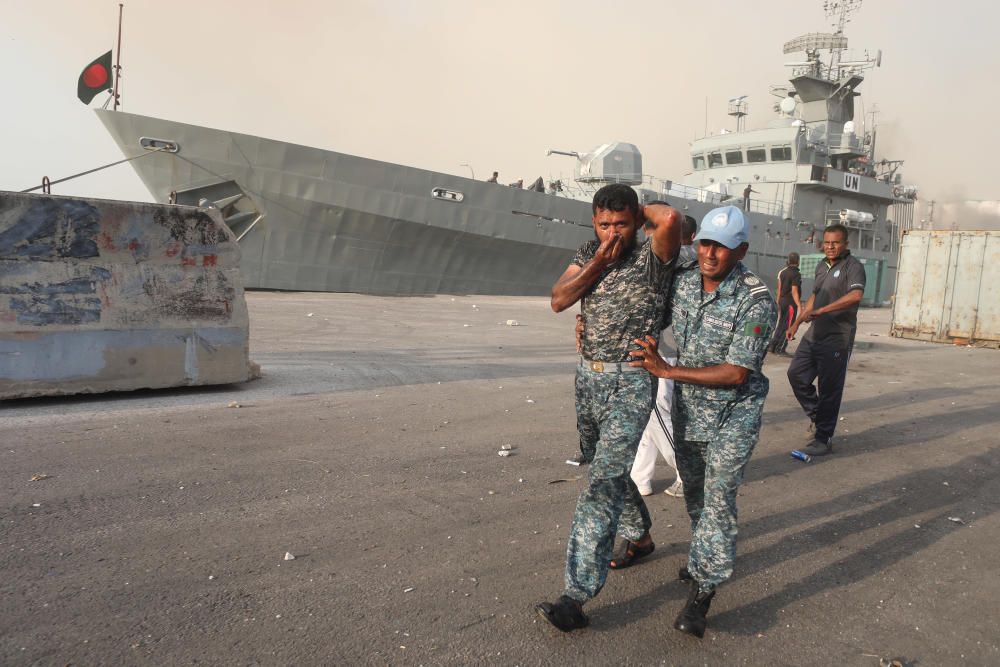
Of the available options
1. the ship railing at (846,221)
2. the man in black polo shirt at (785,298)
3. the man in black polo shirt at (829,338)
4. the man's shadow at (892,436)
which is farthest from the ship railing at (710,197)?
the man in black polo shirt at (829,338)

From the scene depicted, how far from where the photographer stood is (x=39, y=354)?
545cm

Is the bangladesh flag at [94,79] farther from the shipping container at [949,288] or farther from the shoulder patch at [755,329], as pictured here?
the shipping container at [949,288]

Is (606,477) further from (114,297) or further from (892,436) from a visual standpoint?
(114,297)

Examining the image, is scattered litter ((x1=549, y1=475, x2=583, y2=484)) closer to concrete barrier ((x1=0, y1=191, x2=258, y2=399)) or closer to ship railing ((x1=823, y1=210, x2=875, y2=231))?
concrete barrier ((x1=0, y1=191, x2=258, y2=399))

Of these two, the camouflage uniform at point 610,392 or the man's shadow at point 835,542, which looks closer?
the camouflage uniform at point 610,392

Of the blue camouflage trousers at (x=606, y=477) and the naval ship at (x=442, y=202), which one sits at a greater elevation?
the naval ship at (x=442, y=202)

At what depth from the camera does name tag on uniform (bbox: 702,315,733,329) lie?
2529 millimetres

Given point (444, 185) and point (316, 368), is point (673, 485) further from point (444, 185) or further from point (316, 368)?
point (444, 185)

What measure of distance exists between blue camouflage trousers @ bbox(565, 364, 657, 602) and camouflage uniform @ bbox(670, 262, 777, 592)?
229 millimetres

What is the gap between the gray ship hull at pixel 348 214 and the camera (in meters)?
15.8

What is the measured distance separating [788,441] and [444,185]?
13.7 metres

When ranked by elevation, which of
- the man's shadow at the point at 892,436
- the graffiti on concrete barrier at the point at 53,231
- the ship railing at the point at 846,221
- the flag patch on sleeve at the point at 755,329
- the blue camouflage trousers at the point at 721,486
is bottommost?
the man's shadow at the point at 892,436

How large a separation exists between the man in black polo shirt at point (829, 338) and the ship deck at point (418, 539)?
0.32 m

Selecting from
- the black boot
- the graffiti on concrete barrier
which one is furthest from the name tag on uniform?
the graffiti on concrete barrier
